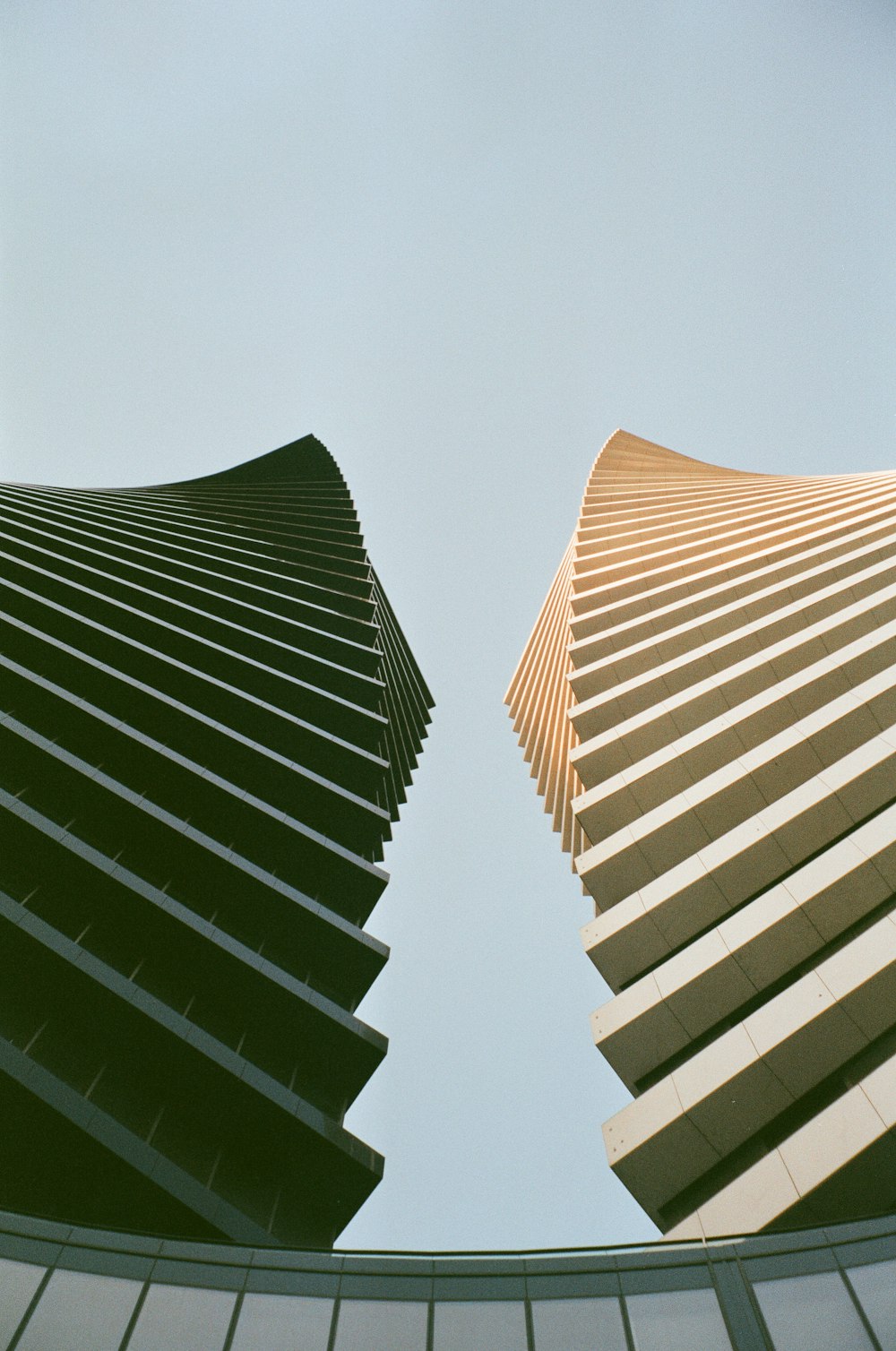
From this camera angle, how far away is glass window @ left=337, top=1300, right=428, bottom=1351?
10523mm

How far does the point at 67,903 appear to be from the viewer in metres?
21.5

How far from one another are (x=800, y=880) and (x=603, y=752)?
9992mm

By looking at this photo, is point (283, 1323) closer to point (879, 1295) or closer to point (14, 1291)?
point (14, 1291)

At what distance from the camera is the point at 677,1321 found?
10.5m

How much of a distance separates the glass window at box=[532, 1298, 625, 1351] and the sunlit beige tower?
465 centimetres

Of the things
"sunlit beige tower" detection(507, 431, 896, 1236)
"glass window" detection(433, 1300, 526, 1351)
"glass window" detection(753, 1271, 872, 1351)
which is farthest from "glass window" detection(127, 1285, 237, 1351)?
"sunlit beige tower" detection(507, 431, 896, 1236)

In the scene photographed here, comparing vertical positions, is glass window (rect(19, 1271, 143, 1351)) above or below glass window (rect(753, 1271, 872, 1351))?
below

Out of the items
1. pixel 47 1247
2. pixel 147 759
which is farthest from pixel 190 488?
pixel 47 1247

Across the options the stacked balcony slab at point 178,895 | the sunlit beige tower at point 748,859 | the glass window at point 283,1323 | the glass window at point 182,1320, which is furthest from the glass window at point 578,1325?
the stacked balcony slab at point 178,895

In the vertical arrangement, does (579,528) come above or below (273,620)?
above

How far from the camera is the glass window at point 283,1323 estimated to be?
1048cm

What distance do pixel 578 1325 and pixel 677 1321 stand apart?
42.4 inches

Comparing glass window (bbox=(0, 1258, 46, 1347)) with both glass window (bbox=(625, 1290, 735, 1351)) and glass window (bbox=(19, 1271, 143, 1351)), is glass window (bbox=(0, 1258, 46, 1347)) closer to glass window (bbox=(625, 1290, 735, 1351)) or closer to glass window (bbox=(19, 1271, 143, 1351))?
glass window (bbox=(19, 1271, 143, 1351))

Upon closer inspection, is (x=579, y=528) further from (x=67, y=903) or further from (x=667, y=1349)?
(x=667, y=1349)
